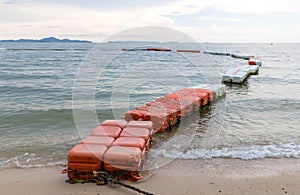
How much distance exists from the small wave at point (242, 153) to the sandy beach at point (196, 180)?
0.41 metres

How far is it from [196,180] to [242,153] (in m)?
2.83

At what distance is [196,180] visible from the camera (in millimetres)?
7809

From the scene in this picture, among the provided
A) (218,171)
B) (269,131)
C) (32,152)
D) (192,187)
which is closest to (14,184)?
(32,152)

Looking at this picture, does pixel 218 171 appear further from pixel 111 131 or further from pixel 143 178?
pixel 111 131

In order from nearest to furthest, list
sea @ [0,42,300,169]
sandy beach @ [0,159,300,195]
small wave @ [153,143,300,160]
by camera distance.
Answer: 1. sandy beach @ [0,159,300,195]
2. small wave @ [153,143,300,160]
3. sea @ [0,42,300,169]

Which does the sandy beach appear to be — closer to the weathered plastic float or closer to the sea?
the weathered plastic float

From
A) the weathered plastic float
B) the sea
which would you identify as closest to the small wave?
the sea

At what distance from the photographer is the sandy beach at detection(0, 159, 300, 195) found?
7.21 m

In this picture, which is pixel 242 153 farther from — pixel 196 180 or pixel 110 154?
pixel 110 154

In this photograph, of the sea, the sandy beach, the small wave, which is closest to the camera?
the sandy beach

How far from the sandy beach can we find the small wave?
41 cm

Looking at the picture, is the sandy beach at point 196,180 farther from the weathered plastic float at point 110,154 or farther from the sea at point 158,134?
the sea at point 158,134

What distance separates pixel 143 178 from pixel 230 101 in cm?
1332

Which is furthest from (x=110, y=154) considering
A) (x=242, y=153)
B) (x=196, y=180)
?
(x=242, y=153)
